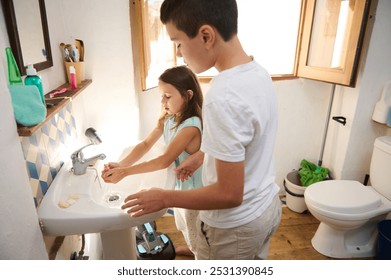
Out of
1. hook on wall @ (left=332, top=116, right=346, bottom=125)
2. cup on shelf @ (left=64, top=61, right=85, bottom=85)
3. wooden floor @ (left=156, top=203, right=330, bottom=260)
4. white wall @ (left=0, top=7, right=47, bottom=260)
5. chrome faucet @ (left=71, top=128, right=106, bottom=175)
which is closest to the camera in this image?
white wall @ (left=0, top=7, right=47, bottom=260)

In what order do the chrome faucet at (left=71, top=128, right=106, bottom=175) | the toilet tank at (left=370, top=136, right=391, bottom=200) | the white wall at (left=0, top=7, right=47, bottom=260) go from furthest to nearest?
the toilet tank at (left=370, top=136, right=391, bottom=200) → the chrome faucet at (left=71, top=128, right=106, bottom=175) → the white wall at (left=0, top=7, right=47, bottom=260)

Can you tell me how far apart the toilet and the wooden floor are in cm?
7

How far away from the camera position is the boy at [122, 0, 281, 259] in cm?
59

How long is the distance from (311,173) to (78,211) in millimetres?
1786

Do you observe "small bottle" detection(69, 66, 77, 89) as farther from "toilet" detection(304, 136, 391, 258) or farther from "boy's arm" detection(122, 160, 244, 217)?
"toilet" detection(304, 136, 391, 258)

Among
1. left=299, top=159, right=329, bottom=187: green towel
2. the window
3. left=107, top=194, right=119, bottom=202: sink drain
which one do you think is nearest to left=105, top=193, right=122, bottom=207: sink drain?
left=107, top=194, right=119, bottom=202: sink drain

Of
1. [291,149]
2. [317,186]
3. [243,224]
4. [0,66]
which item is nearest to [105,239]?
[243,224]

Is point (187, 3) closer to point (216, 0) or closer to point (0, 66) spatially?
point (216, 0)

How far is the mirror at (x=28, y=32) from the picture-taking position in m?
0.71

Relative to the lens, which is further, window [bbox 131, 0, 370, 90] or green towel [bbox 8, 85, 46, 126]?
window [bbox 131, 0, 370, 90]

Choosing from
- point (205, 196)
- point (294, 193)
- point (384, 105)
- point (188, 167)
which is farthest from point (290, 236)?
point (205, 196)

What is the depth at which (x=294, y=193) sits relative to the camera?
206 cm

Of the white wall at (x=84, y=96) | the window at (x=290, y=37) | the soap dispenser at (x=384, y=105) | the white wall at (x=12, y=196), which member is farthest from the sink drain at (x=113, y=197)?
the soap dispenser at (x=384, y=105)
